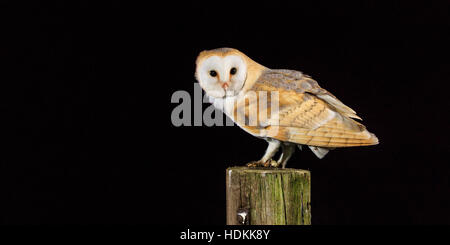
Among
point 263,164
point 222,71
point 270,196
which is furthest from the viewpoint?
point 263,164

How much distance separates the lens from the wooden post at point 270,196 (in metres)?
2.94

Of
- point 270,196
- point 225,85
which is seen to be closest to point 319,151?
point 270,196

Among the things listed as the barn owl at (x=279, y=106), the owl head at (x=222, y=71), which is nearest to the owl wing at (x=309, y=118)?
the barn owl at (x=279, y=106)

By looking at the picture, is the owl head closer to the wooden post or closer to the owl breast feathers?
the owl breast feathers

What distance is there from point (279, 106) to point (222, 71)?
387 millimetres

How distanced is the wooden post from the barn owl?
24cm

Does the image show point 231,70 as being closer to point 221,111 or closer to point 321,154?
point 221,111

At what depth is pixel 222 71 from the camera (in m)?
3.10

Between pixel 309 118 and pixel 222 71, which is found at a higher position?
pixel 222 71

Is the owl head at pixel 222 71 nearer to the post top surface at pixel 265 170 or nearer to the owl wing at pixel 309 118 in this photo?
the owl wing at pixel 309 118

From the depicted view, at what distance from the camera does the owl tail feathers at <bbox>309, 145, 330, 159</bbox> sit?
3.18 meters

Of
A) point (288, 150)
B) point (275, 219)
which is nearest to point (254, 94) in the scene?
point (288, 150)

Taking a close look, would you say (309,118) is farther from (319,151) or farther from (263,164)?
(263,164)

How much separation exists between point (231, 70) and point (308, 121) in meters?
0.53
